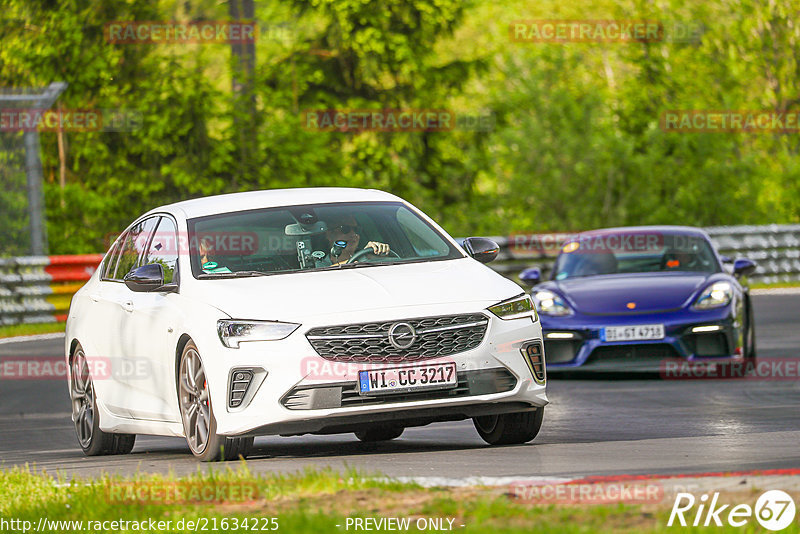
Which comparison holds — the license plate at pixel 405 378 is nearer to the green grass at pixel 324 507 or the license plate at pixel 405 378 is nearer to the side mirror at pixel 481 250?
the green grass at pixel 324 507

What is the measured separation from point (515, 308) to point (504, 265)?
19876 millimetres

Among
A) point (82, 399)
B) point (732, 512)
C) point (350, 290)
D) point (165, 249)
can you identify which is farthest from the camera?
point (82, 399)

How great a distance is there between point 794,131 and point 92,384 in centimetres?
3317

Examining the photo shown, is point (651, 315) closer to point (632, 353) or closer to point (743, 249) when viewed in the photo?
point (632, 353)

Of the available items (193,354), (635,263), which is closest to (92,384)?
(193,354)

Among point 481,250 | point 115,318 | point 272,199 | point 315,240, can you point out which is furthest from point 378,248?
point 115,318

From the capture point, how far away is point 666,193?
38.3m

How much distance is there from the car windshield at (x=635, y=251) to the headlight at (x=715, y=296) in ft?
2.29

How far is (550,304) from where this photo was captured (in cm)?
1489

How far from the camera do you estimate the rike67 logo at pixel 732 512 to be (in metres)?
5.75

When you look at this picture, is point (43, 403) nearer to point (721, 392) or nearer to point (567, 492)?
point (721, 392)

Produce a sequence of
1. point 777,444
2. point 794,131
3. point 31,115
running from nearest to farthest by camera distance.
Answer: point 777,444 < point 31,115 < point 794,131

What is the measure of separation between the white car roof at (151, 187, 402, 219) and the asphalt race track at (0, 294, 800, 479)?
1.57 metres

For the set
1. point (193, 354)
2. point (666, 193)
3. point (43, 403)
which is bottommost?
point (666, 193)
